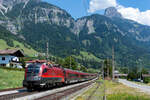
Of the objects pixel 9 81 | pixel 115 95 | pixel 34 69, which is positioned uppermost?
pixel 34 69

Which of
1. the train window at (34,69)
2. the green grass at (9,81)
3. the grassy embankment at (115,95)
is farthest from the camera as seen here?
the green grass at (9,81)

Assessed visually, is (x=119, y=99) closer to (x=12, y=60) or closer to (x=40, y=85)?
(x=40, y=85)

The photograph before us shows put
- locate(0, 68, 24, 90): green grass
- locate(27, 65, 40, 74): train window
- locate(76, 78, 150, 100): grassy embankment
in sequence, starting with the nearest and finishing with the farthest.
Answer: locate(76, 78, 150, 100): grassy embankment < locate(27, 65, 40, 74): train window < locate(0, 68, 24, 90): green grass

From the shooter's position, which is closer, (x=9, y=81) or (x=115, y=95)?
(x=115, y=95)

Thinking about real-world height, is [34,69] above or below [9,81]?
above

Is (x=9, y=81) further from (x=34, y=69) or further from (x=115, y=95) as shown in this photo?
(x=115, y=95)

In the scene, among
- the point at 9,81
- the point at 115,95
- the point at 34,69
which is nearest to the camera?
the point at 115,95

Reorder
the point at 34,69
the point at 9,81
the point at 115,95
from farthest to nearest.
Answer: the point at 9,81
the point at 34,69
the point at 115,95

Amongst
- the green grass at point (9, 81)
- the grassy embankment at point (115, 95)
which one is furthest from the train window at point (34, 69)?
the green grass at point (9, 81)

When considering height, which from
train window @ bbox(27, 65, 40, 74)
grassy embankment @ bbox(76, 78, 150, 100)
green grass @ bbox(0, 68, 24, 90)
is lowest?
grassy embankment @ bbox(76, 78, 150, 100)

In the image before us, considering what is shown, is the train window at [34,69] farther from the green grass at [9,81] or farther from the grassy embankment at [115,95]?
the green grass at [9,81]

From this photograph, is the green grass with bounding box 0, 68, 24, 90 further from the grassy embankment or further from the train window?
the grassy embankment

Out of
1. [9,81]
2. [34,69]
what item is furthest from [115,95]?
[9,81]

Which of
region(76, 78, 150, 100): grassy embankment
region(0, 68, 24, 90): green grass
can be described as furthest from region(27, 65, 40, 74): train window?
region(0, 68, 24, 90): green grass
